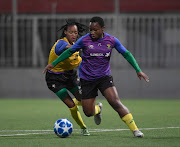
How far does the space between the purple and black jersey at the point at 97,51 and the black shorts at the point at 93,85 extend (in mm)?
71

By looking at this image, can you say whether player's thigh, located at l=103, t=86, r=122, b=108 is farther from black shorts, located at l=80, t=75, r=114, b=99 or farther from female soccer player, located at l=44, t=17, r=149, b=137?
black shorts, located at l=80, t=75, r=114, b=99

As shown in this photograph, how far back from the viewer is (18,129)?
32.7ft

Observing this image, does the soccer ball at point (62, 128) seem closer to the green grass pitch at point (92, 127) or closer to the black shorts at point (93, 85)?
the green grass pitch at point (92, 127)

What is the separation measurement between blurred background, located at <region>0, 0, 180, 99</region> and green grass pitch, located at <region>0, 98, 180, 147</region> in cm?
165

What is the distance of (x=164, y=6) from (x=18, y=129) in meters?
13.2

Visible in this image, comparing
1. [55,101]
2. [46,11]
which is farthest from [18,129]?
[46,11]

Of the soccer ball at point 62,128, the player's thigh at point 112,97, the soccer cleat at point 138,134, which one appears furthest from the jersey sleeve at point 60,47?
the soccer cleat at point 138,134

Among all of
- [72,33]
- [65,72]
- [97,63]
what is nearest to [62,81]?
[65,72]

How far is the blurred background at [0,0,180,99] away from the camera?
18.2m

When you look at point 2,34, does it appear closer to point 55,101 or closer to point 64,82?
point 55,101

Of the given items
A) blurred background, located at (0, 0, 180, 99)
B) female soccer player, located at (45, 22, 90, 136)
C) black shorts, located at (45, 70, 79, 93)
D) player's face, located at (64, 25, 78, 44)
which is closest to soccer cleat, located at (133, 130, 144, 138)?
female soccer player, located at (45, 22, 90, 136)

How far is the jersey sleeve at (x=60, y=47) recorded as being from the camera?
9219 millimetres

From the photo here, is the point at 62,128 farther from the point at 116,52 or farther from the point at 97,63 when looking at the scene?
the point at 116,52

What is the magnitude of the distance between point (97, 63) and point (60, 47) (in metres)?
1.01
